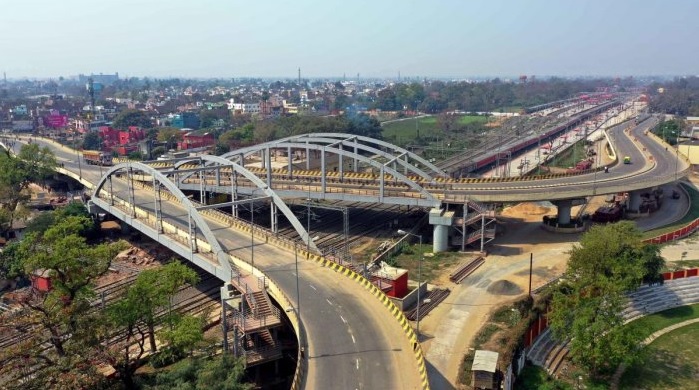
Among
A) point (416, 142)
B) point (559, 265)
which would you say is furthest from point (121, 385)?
point (416, 142)

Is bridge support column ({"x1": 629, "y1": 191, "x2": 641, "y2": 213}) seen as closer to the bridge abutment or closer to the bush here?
the bridge abutment

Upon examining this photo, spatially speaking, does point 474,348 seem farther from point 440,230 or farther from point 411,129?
point 411,129

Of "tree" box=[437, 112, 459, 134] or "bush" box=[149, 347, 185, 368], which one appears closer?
"bush" box=[149, 347, 185, 368]

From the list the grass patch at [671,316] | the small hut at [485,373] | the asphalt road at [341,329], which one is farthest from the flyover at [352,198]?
the grass patch at [671,316]

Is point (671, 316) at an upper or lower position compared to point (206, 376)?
lower

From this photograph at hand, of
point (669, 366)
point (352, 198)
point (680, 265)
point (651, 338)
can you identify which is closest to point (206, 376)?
point (669, 366)

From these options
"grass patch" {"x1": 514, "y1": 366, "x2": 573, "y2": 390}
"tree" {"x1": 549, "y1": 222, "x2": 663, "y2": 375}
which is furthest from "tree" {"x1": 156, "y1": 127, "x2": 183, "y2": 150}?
"grass patch" {"x1": 514, "y1": 366, "x2": 573, "y2": 390}
